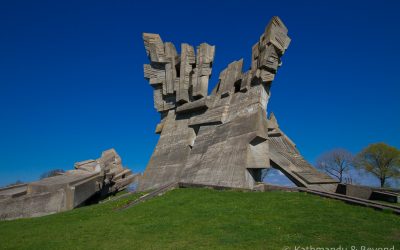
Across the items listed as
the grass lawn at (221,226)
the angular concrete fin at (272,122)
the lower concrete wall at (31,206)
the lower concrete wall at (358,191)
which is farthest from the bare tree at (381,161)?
the lower concrete wall at (31,206)

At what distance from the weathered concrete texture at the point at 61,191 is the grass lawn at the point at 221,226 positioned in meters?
1.88

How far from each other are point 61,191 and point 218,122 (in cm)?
921

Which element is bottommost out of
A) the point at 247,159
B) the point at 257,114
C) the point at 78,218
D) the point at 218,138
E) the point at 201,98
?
the point at 78,218

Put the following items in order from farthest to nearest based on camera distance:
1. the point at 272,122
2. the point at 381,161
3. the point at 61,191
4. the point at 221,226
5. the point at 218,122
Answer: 1. the point at 381,161
2. the point at 272,122
3. the point at 218,122
4. the point at 61,191
5. the point at 221,226

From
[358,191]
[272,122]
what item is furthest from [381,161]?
[358,191]

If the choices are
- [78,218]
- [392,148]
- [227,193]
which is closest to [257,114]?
[227,193]

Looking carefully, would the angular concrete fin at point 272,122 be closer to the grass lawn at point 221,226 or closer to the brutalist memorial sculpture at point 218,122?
the brutalist memorial sculpture at point 218,122

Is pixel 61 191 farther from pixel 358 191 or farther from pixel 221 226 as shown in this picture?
pixel 358 191

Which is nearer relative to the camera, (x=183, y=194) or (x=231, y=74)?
(x=183, y=194)

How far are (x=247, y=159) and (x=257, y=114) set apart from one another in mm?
2633

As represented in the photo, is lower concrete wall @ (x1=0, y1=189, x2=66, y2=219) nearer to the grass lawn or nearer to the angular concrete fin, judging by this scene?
the grass lawn

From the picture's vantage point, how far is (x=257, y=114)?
50.9ft

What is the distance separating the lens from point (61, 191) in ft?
50.1

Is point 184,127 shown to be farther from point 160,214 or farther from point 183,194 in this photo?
point 160,214
